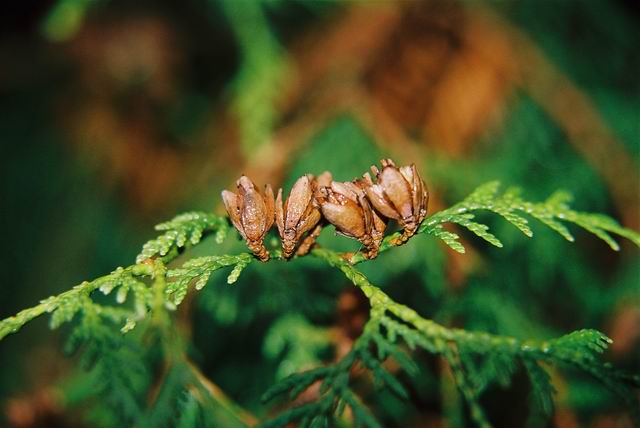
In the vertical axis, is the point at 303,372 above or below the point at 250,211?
below

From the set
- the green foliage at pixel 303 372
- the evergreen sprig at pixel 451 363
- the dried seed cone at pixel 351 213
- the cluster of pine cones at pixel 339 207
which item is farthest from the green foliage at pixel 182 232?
the evergreen sprig at pixel 451 363

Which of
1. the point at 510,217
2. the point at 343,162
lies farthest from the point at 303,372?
the point at 343,162

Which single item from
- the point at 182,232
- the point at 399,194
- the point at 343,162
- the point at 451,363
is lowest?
the point at 451,363

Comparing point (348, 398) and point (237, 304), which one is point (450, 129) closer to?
point (237, 304)

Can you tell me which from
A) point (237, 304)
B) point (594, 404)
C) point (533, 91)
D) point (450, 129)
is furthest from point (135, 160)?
point (594, 404)

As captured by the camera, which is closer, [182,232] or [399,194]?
[399,194]

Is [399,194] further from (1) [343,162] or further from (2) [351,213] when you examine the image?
(1) [343,162]
